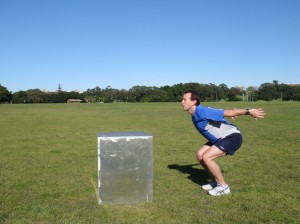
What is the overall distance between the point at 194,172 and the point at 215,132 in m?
1.99

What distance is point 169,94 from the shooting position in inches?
6112

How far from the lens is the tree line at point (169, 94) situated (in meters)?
144

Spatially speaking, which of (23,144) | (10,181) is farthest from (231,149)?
(23,144)

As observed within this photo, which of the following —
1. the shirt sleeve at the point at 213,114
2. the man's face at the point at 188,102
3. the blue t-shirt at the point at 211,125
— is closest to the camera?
the shirt sleeve at the point at 213,114

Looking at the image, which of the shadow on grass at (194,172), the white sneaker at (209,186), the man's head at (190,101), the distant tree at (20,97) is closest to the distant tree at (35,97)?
the distant tree at (20,97)

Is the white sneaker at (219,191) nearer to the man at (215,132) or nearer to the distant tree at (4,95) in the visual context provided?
the man at (215,132)

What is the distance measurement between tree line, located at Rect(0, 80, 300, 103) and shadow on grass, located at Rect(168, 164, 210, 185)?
13303 centimetres

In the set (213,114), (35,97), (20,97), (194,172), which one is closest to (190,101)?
(213,114)

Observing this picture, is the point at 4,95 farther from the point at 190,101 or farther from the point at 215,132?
the point at 215,132

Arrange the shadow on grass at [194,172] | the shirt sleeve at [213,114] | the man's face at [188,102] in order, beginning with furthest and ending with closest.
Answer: the shadow on grass at [194,172]
the man's face at [188,102]
the shirt sleeve at [213,114]

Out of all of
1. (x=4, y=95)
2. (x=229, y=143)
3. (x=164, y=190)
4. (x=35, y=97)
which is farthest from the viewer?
(x=35, y=97)

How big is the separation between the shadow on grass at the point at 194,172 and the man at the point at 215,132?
0.89 m

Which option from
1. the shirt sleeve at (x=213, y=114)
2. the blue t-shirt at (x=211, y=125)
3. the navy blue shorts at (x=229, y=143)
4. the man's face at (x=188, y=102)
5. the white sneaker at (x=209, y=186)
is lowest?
the white sneaker at (x=209, y=186)

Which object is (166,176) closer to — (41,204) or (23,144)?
(41,204)
